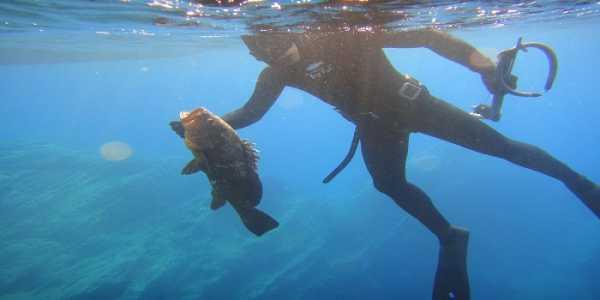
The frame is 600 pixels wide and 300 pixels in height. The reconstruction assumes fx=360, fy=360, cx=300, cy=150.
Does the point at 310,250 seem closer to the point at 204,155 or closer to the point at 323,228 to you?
the point at 323,228

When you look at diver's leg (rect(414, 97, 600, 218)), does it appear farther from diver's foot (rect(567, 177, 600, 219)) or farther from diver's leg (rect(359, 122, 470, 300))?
diver's leg (rect(359, 122, 470, 300))

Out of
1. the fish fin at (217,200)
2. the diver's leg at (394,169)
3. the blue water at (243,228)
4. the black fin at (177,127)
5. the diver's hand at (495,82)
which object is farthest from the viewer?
the blue water at (243,228)

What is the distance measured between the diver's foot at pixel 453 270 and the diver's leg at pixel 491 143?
1.49 m

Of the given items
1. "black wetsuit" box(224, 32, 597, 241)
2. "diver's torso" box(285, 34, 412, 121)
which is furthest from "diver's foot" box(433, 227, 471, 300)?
"diver's torso" box(285, 34, 412, 121)

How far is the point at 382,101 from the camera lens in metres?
5.13

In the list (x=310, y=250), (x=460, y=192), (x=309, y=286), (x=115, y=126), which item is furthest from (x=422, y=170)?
(x=115, y=126)

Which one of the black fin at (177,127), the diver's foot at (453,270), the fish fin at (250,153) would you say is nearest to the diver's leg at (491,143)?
the diver's foot at (453,270)

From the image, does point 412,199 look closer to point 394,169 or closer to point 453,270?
point 394,169

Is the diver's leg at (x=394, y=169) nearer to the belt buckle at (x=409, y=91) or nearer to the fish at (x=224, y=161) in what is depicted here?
the belt buckle at (x=409, y=91)

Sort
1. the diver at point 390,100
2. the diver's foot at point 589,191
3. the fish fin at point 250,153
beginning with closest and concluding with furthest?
the fish fin at point 250,153 → the diver's foot at point 589,191 → the diver at point 390,100

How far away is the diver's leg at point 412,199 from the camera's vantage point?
539cm

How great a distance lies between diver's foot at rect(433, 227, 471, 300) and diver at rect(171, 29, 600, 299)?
0.02m

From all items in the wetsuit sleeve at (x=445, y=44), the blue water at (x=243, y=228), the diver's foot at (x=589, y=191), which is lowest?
the blue water at (x=243, y=228)

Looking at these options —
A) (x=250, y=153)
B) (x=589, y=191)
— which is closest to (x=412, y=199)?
(x=589, y=191)
